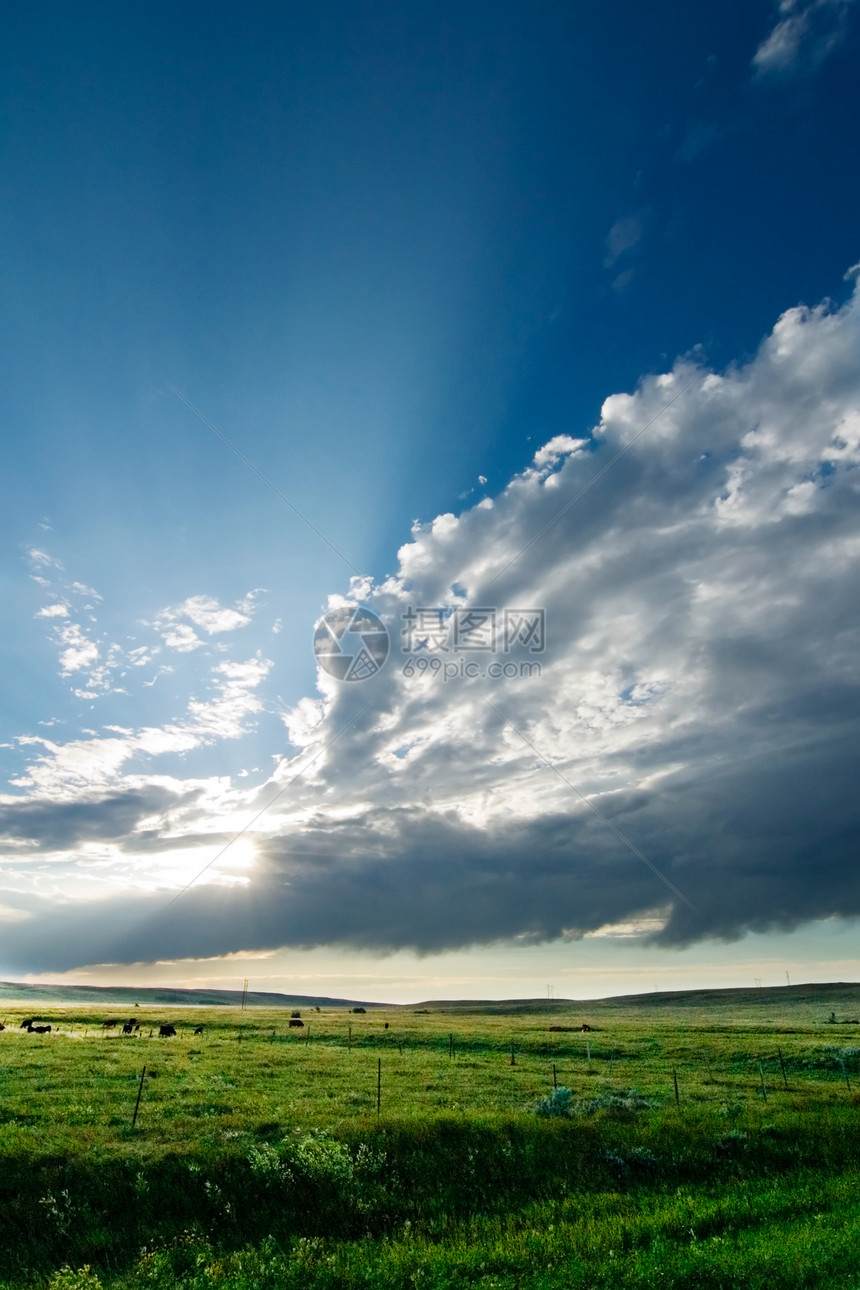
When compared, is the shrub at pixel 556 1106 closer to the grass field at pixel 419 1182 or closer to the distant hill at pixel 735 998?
the grass field at pixel 419 1182

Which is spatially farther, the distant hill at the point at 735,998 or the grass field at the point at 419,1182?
the distant hill at the point at 735,998

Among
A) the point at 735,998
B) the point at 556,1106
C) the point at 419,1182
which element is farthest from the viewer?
the point at 735,998

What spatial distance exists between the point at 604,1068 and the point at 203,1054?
26078mm

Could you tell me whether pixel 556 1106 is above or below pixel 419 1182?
below

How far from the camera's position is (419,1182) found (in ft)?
61.9

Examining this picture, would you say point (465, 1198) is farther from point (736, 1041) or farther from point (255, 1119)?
point (736, 1041)

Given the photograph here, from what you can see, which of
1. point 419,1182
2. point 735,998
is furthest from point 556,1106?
point 735,998

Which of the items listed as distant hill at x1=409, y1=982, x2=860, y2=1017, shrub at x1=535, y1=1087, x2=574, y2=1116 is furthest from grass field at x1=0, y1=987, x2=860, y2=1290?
distant hill at x1=409, y1=982, x2=860, y2=1017

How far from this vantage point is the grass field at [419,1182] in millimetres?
13570

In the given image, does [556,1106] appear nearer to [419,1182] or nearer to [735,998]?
[419,1182]

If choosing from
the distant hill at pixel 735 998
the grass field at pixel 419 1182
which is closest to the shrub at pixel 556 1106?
the grass field at pixel 419 1182

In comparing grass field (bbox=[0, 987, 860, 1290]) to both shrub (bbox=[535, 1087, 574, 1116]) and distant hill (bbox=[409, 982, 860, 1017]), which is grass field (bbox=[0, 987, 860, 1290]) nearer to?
shrub (bbox=[535, 1087, 574, 1116])

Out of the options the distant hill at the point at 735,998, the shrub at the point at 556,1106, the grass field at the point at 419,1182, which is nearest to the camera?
the grass field at the point at 419,1182

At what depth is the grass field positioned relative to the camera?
13570 millimetres
